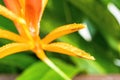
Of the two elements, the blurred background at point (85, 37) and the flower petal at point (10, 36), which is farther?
the blurred background at point (85, 37)

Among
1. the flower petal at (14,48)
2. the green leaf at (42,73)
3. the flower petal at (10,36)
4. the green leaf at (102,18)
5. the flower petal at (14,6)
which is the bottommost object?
the flower petal at (14,48)

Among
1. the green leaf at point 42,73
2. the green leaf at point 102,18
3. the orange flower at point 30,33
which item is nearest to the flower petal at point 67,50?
the orange flower at point 30,33

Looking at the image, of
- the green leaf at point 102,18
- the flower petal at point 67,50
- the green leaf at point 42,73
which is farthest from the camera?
the green leaf at point 102,18

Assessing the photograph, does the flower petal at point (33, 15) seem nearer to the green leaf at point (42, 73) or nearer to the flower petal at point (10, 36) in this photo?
the flower petal at point (10, 36)

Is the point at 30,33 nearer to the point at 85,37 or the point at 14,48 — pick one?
the point at 14,48

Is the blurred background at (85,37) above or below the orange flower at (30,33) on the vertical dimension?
above

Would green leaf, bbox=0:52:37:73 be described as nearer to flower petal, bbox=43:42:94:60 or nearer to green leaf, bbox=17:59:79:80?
green leaf, bbox=17:59:79:80

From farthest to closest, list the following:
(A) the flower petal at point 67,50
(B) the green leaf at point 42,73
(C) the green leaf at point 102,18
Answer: (C) the green leaf at point 102,18 → (B) the green leaf at point 42,73 → (A) the flower petal at point 67,50

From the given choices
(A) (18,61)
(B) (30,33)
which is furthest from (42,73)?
(B) (30,33)
